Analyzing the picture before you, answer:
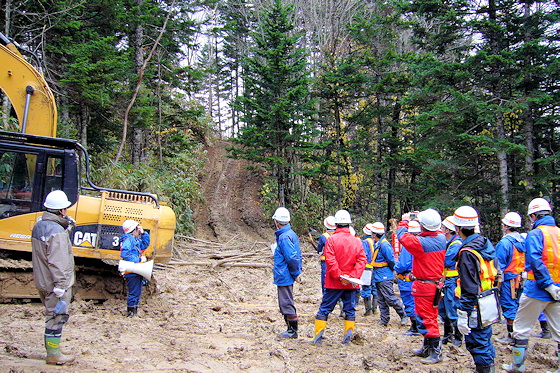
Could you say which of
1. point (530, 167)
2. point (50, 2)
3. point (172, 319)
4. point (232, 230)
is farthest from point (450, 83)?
point (50, 2)

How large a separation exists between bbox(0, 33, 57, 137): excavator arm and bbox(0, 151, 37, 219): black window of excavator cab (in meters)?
0.79

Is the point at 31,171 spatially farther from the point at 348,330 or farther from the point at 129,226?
the point at 348,330

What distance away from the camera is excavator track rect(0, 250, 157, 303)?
24.9 ft

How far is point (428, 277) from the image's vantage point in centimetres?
576

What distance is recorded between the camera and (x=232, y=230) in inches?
776

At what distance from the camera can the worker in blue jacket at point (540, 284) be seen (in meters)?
5.03

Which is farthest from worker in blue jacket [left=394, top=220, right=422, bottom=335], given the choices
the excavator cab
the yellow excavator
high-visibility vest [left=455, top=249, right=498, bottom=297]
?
the excavator cab

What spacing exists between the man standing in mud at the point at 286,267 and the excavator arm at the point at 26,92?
5200mm

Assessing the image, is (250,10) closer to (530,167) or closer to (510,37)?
(510,37)

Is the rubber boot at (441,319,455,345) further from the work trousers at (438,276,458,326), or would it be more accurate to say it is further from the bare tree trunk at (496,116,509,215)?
the bare tree trunk at (496,116,509,215)

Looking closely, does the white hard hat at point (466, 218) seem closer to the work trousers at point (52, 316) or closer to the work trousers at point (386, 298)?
the work trousers at point (386, 298)

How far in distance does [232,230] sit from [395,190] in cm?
861

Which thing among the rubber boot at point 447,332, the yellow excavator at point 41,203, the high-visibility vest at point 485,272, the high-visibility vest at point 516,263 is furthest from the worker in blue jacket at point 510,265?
the yellow excavator at point 41,203

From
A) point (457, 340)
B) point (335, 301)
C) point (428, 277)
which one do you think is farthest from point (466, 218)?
point (457, 340)
